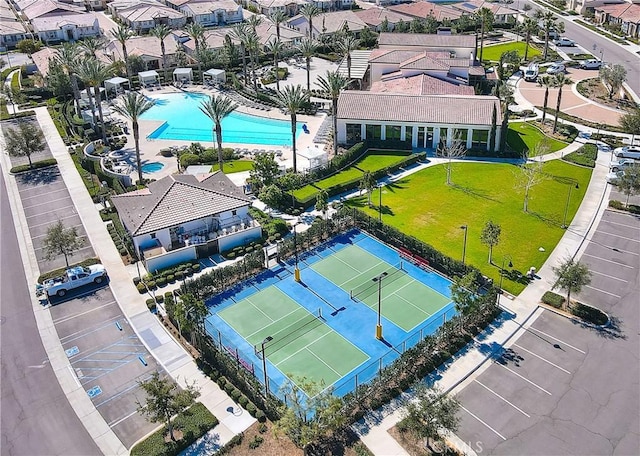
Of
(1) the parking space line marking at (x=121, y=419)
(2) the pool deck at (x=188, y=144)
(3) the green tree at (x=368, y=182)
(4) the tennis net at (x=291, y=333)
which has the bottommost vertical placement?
(1) the parking space line marking at (x=121, y=419)

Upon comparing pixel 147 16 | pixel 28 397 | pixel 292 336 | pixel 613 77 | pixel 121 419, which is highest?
pixel 147 16

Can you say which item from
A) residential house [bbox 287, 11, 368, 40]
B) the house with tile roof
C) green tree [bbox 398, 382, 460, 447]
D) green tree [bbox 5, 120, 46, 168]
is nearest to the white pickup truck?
the house with tile roof

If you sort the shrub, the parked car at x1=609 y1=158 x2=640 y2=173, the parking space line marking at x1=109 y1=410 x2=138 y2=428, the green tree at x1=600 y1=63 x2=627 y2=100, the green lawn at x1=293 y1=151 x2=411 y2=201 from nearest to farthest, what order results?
the parking space line marking at x1=109 y1=410 x2=138 y2=428
the shrub
the green lawn at x1=293 y1=151 x2=411 y2=201
the parked car at x1=609 y1=158 x2=640 y2=173
the green tree at x1=600 y1=63 x2=627 y2=100

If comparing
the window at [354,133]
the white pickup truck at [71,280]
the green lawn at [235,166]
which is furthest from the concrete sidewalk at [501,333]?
the green lawn at [235,166]

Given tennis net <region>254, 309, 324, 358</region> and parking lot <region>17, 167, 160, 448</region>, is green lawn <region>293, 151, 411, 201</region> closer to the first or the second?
tennis net <region>254, 309, 324, 358</region>

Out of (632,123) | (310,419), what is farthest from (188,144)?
(632,123)

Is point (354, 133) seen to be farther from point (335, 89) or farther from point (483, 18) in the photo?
point (483, 18)

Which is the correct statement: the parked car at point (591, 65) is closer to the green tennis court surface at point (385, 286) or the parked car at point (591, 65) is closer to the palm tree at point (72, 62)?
the green tennis court surface at point (385, 286)
